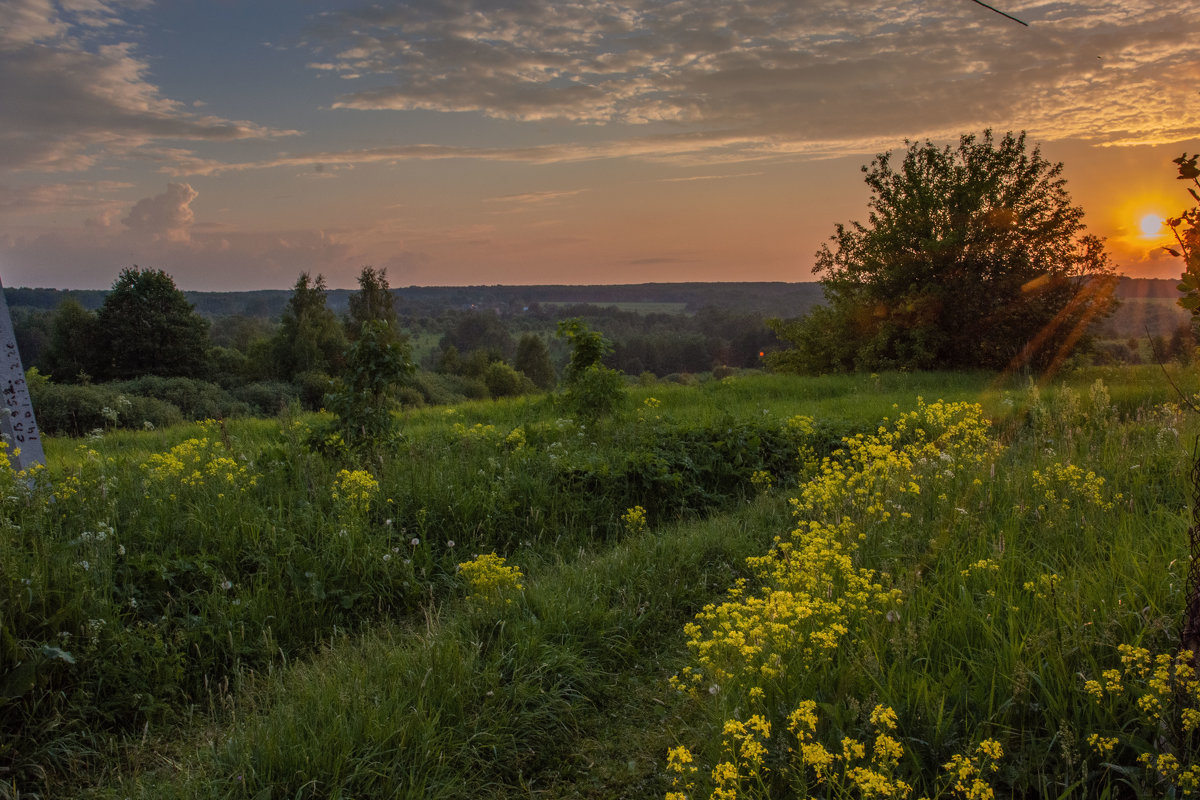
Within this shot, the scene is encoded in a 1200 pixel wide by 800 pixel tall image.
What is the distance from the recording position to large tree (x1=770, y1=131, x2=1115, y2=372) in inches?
802

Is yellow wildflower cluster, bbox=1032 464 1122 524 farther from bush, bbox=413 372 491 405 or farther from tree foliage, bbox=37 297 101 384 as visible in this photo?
tree foliage, bbox=37 297 101 384

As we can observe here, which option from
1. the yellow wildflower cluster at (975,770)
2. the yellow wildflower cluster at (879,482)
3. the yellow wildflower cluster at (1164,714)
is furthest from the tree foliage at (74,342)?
the yellow wildflower cluster at (1164,714)

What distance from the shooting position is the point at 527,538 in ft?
22.4

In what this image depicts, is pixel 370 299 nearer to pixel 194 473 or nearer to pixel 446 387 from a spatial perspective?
pixel 446 387

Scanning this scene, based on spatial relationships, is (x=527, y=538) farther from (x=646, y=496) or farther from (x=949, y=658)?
(x=949, y=658)

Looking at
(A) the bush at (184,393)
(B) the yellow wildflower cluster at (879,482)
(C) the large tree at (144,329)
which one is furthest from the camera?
(C) the large tree at (144,329)

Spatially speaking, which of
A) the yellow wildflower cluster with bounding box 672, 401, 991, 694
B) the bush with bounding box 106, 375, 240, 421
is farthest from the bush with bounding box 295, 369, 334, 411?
the yellow wildflower cluster with bounding box 672, 401, 991, 694

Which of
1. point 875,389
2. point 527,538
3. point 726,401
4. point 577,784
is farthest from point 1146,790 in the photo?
point 875,389

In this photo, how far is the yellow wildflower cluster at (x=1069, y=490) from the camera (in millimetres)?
5066

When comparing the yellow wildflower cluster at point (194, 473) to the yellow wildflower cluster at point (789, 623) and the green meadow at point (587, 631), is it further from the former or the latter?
the yellow wildflower cluster at point (789, 623)

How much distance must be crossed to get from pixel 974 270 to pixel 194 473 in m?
20.8

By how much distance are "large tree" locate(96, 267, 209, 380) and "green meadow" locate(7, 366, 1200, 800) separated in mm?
32432

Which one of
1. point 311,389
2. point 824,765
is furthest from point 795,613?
point 311,389

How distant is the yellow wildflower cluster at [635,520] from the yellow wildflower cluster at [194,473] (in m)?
3.44
